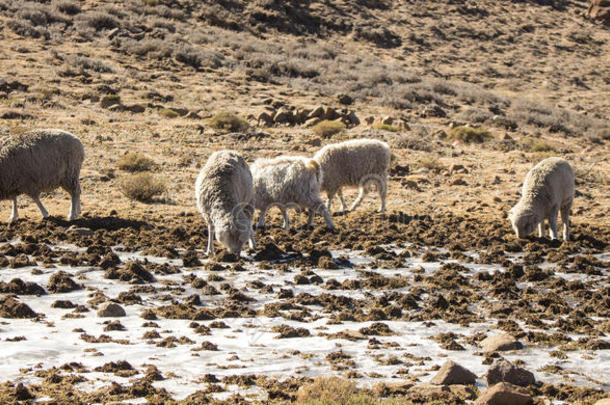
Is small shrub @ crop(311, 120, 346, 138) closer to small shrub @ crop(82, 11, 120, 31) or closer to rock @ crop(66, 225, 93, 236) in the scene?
rock @ crop(66, 225, 93, 236)

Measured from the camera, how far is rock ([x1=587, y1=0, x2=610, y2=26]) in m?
63.6

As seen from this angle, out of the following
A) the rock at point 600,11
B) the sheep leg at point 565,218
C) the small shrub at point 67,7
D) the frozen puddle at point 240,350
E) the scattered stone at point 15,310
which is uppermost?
the rock at point 600,11

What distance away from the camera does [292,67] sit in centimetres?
4019

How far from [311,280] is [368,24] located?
157 ft

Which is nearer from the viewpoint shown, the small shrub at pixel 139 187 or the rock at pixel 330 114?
the small shrub at pixel 139 187

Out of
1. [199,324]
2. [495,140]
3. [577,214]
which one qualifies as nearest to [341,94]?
[495,140]

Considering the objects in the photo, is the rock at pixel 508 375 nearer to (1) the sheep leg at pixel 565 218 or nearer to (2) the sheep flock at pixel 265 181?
(2) the sheep flock at pixel 265 181

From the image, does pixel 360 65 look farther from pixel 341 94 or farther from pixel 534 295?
pixel 534 295

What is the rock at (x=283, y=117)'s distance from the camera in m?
27.1

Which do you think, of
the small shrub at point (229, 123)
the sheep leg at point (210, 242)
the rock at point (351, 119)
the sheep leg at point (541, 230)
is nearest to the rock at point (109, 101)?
the small shrub at point (229, 123)

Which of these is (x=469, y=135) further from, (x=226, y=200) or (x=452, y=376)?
(x=452, y=376)

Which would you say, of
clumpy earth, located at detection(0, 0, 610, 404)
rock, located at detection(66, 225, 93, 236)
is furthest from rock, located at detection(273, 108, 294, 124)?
rock, located at detection(66, 225, 93, 236)

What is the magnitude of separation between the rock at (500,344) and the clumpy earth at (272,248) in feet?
0.11

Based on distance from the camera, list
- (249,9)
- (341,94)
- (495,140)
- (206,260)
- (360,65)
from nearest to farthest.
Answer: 1. (206,260)
2. (495,140)
3. (341,94)
4. (360,65)
5. (249,9)
